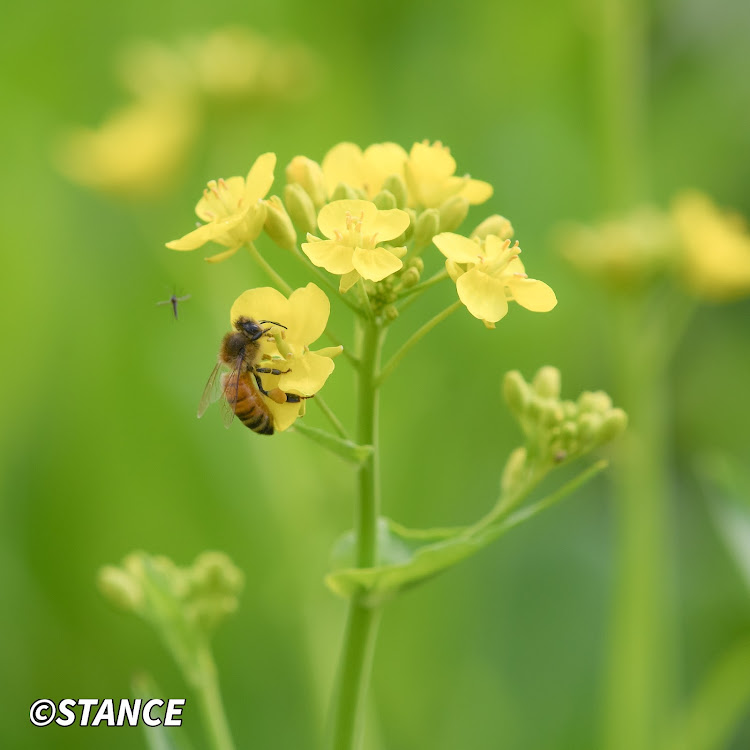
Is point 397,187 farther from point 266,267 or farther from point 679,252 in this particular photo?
point 679,252

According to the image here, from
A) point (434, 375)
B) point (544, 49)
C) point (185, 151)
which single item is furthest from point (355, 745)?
point (544, 49)

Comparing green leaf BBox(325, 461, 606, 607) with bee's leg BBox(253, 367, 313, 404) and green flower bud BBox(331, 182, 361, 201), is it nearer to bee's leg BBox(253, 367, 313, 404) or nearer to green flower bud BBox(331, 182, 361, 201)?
bee's leg BBox(253, 367, 313, 404)

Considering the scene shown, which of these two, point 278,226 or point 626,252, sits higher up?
point 626,252

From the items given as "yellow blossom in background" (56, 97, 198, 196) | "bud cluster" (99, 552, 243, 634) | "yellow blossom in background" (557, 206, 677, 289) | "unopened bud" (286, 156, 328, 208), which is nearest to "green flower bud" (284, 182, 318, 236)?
"unopened bud" (286, 156, 328, 208)

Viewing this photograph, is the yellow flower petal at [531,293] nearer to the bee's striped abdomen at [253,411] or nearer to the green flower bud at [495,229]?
the green flower bud at [495,229]

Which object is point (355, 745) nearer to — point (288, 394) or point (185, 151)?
point (288, 394)

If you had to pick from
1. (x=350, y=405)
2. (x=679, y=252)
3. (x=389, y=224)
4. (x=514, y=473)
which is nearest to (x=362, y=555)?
(x=514, y=473)
